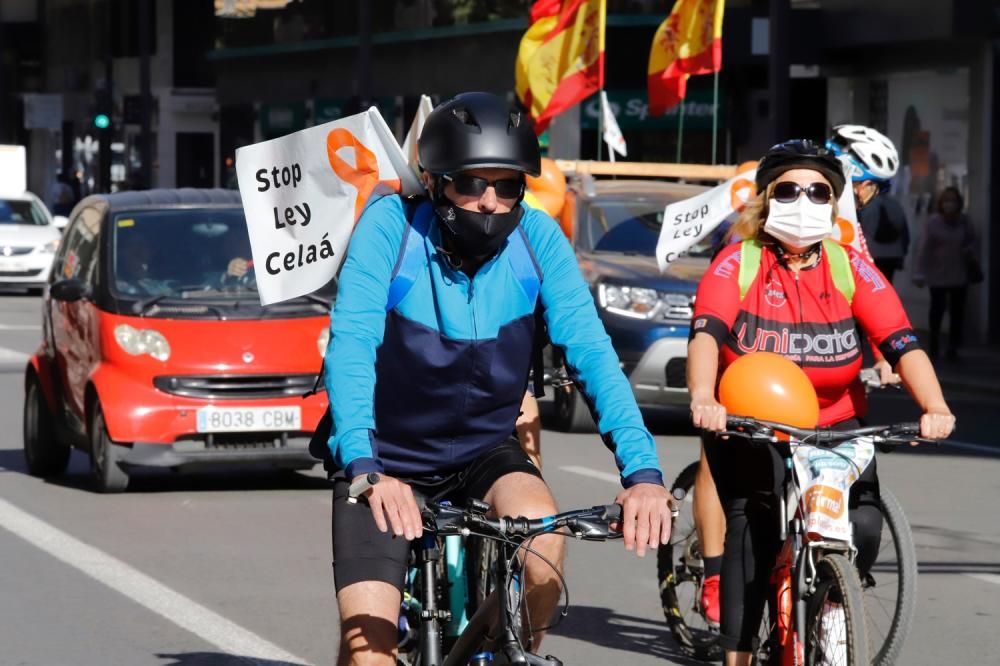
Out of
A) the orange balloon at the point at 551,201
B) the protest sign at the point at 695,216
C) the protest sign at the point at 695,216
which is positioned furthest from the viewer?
the orange balloon at the point at 551,201

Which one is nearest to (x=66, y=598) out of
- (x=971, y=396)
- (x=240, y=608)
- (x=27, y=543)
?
(x=240, y=608)

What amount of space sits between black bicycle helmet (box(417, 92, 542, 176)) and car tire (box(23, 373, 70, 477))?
25.7 feet

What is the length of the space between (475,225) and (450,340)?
0.29 m

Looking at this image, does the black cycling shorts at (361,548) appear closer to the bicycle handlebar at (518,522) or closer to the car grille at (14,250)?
the bicycle handlebar at (518,522)

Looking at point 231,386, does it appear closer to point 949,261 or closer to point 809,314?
point 809,314

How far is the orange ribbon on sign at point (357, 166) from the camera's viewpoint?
6234 millimetres

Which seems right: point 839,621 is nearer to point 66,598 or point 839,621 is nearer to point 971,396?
point 66,598

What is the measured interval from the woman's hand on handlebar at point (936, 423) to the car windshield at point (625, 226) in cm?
966

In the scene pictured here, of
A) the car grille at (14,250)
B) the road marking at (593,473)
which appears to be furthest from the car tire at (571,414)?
the car grille at (14,250)

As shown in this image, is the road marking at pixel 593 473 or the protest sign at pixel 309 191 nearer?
the protest sign at pixel 309 191

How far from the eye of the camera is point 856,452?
17.9 feet

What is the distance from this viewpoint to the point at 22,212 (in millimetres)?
31109

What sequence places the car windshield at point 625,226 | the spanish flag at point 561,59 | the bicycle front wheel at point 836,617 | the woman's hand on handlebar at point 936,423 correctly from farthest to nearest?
the spanish flag at point 561,59 < the car windshield at point 625,226 < the woman's hand on handlebar at point 936,423 < the bicycle front wheel at point 836,617

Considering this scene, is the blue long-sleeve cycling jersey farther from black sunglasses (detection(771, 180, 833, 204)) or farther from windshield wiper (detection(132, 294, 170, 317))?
windshield wiper (detection(132, 294, 170, 317))
